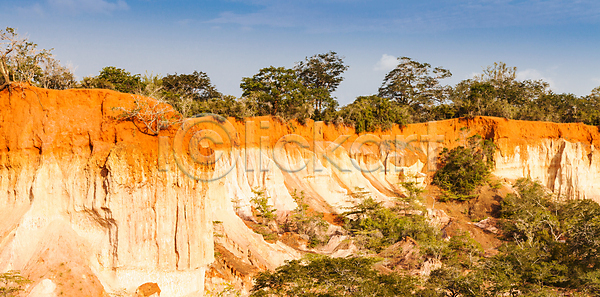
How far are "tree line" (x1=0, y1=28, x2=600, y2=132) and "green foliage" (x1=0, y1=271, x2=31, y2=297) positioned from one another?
5.33 metres

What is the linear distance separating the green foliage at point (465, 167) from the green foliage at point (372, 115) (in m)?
4.55

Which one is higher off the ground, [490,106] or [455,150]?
[490,106]

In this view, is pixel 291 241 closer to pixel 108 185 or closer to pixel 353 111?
pixel 108 185

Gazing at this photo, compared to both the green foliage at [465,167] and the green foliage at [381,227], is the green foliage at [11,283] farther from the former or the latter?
the green foliage at [465,167]

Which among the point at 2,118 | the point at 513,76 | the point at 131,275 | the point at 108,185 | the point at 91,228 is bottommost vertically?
the point at 131,275

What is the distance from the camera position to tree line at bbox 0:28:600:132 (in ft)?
78.2

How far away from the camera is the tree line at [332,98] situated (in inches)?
938

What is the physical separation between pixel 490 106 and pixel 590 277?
23.6 metres

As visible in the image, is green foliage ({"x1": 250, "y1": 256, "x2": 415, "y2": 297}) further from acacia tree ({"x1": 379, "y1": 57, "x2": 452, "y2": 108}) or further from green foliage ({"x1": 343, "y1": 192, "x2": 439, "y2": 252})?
acacia tree ({"x1": 379, "y1": 57, "x2": 452, "y2": 108})

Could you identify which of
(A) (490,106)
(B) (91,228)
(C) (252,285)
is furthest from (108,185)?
(A) (490,106)

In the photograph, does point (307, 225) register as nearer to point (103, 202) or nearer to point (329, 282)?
point (329, 282)

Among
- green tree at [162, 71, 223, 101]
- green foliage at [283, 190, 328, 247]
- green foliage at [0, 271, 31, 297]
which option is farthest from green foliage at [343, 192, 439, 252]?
green tree at [162, 71, 223, 101]

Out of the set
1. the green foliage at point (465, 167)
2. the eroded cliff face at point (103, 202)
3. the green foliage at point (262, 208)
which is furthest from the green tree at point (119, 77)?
the green foliage at point (465, 167)

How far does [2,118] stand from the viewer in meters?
12.5
